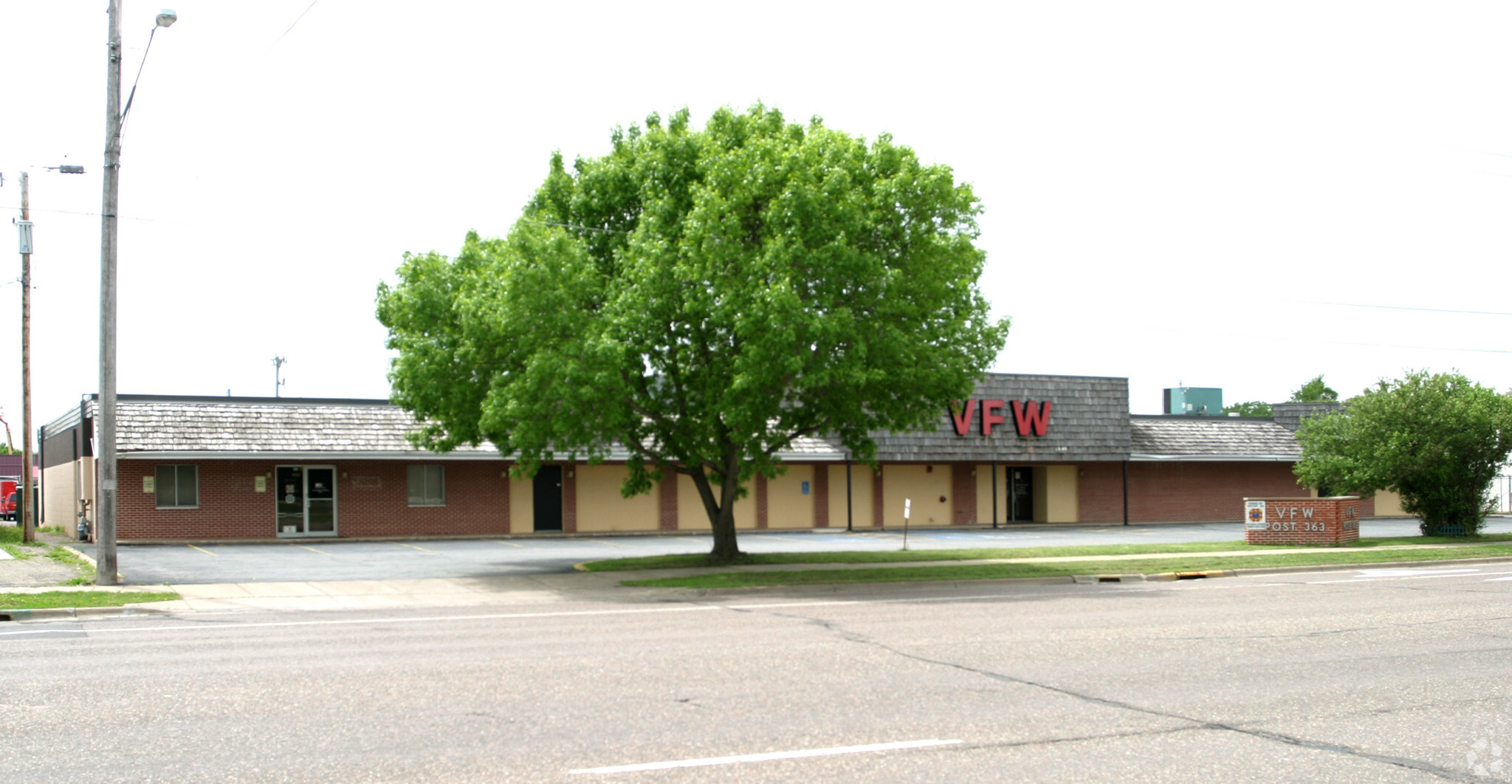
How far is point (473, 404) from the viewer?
2083cm

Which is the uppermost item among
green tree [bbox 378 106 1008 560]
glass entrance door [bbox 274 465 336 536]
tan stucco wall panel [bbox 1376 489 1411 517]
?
green tree [bbox 378 106 1008 560]

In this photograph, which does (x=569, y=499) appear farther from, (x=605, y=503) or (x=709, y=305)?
(x=709, y=305)

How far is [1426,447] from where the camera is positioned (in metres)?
29.9

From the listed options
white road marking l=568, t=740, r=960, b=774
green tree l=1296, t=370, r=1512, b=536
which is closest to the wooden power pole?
white road marking l=568, t=740, r=960, b=774

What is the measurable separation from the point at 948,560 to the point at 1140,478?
72.7 feet

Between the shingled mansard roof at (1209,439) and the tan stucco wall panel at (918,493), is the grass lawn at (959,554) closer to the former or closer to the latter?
the tan stucco wall panel at (918,493)

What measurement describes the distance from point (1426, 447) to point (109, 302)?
97.3ft

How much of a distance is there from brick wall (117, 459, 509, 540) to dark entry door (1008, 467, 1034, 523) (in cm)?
1843

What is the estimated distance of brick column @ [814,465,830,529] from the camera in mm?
39062

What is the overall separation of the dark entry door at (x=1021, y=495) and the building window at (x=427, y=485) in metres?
20.3

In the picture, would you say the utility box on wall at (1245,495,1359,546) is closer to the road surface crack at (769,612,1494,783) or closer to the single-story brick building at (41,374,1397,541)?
the single-story brick building at (41,374,1397,541)

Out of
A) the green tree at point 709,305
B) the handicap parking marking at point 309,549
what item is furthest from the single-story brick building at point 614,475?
the green tree at point 709,305

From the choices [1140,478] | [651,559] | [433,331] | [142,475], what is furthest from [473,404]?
[1140,478]

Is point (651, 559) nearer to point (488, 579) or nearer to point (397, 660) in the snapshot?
point (488, 579)
